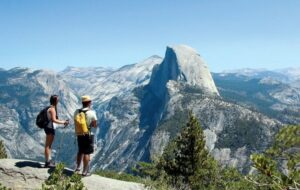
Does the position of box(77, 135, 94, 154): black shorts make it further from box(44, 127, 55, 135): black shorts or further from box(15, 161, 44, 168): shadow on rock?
box(15, 161, 44, 168): shadow on rock

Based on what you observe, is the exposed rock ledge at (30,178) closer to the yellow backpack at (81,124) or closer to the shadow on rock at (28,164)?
the shadow on rock at (28,164)

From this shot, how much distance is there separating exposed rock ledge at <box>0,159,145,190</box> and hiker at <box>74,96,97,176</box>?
1074 millimetres

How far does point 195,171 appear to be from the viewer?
5156 cm

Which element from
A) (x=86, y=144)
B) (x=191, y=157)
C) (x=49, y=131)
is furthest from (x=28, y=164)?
(x=191, y=157)

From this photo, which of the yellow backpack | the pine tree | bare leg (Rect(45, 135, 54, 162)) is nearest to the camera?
the pine tree

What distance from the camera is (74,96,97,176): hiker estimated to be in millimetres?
19469

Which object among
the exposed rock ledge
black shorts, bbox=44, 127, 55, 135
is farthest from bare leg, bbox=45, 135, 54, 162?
the exposed rock ledge

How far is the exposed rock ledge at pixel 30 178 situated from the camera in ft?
66.4

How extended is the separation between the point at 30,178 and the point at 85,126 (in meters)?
3.62

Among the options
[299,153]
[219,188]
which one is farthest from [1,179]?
[219,188]

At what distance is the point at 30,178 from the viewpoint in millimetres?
20438

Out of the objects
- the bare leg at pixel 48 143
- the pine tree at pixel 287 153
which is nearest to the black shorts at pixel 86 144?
the bare leg at pixel 48 143

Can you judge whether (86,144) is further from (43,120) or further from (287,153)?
(287,153)

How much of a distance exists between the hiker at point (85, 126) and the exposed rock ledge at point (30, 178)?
3.52 ft
